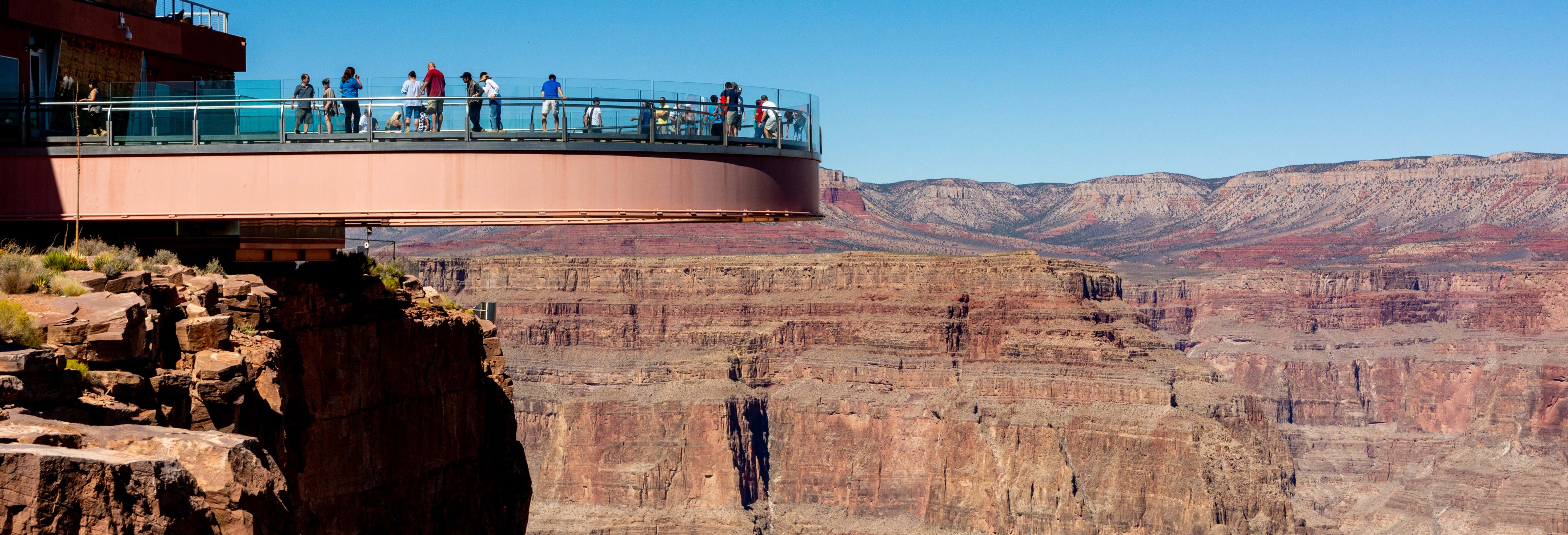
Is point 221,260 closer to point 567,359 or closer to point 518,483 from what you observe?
point 518,483

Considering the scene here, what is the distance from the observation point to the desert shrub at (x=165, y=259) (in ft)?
66.2

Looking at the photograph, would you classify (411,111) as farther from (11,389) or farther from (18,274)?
(11,389)

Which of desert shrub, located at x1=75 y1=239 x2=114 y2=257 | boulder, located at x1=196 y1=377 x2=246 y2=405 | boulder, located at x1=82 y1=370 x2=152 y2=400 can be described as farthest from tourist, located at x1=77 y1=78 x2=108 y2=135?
boulder, located at x1=82 y1=370 x2=152 y2=400

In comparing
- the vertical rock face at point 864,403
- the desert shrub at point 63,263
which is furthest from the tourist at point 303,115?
the vertical rock face at point 864,403

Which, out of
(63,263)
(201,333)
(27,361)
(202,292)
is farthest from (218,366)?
(27,361)

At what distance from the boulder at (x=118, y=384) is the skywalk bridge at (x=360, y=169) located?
672 cm

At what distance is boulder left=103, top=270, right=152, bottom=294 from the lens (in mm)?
15461

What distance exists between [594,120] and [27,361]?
10.1 meters

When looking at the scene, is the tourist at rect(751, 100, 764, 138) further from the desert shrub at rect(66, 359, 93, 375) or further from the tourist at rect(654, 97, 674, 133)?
the desert shrub at rect(66, 359, 93, 375)

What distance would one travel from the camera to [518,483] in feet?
93.4

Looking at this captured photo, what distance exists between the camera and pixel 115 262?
17.5 metres

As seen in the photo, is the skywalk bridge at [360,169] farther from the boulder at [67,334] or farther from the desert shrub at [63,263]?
the boulder at [67,334]

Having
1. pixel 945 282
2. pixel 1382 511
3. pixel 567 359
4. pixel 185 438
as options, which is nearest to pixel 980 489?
pixel 945 282

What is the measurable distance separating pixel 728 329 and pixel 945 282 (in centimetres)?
2108
